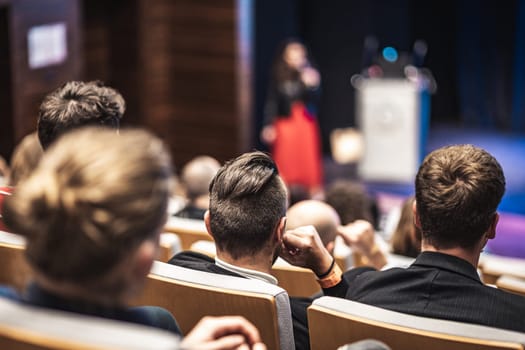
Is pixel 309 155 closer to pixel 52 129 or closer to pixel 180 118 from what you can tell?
pixel 180 118

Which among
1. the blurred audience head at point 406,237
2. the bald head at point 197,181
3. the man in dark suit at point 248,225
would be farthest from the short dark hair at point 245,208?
the bald head at point 197,181

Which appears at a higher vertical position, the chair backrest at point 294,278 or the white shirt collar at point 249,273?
the white shirt collar at point 249,273

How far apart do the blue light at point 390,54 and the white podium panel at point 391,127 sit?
31 centimetres

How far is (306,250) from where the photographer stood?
1.98 meters

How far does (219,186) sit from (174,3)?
6108mm

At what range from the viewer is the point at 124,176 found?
103 centimetres

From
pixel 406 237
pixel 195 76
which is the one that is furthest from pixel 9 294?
pixel 195 76

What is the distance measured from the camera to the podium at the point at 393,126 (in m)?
7.61

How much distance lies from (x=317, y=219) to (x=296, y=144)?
5.13 m

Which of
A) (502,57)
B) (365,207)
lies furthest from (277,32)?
(365,207)

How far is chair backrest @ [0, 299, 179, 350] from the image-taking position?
0.90 metres

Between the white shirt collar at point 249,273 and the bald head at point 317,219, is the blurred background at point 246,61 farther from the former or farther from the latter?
the white shirt collar at point 249,273

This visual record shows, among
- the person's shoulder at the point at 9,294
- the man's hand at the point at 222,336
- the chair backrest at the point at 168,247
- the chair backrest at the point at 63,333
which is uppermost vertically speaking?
the chair backrest at the point at 63,333

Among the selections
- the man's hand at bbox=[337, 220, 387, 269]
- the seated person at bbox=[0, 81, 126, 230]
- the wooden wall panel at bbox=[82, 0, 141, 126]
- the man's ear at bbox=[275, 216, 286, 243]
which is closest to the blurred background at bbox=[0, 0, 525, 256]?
the wooden wall panel at bbox=[82, 0, 141, 126]
